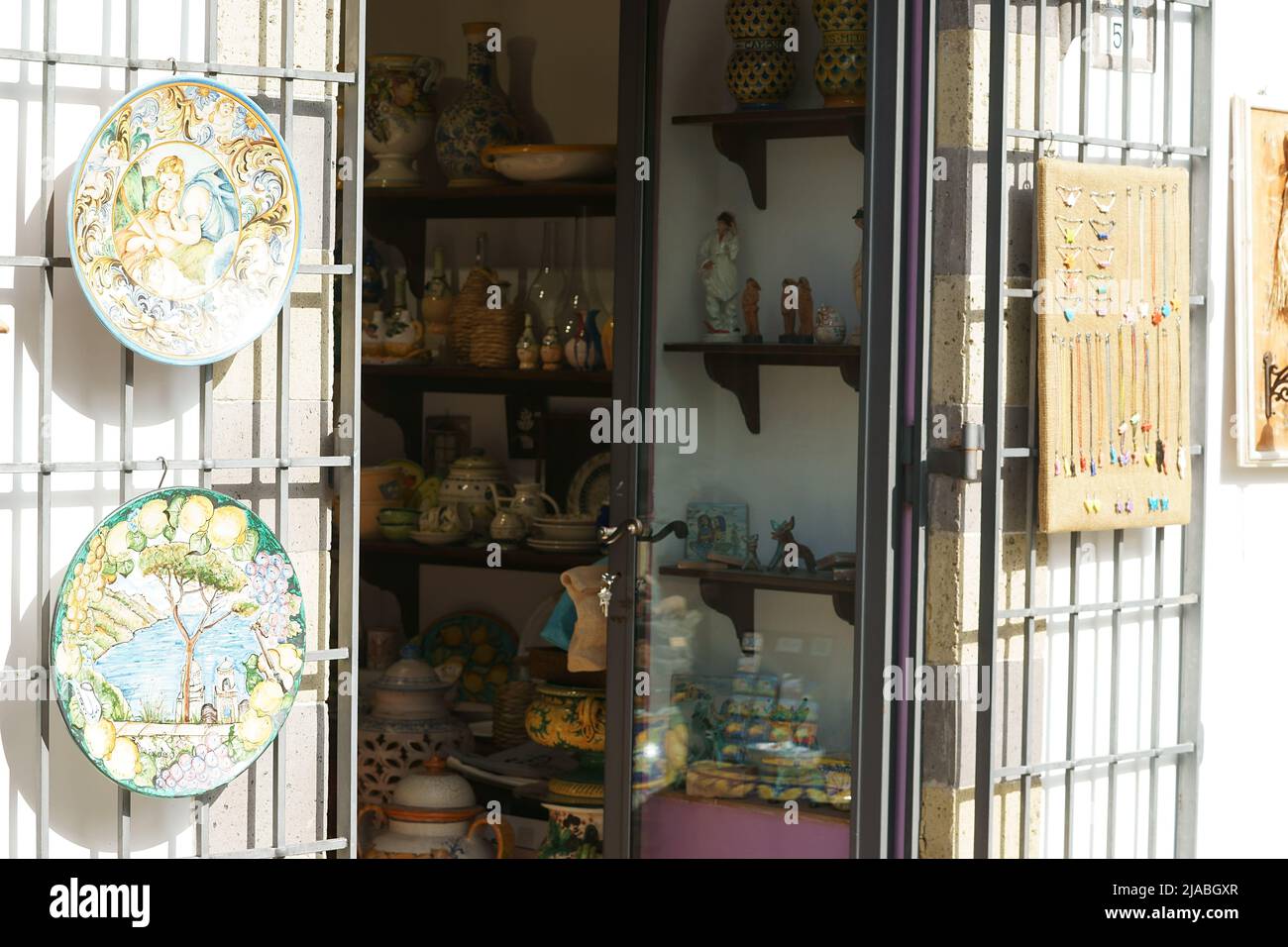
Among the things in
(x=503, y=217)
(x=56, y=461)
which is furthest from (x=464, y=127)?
(x=56, y=461)

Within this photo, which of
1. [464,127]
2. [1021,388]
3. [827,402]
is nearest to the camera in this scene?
[1021,388]

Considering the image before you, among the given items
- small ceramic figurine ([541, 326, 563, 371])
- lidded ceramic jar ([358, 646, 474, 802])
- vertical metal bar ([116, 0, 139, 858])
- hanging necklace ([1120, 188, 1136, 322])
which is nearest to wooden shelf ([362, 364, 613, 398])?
small ceramic figurine ([541, 326, 563, 371])

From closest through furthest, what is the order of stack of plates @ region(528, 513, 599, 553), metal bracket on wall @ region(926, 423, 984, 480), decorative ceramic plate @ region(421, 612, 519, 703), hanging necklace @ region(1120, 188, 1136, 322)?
1. metal bracket on wall @ region(926, 423, 984, 480)
2. hanging necklace @ region(1120, 188, 1136, 322)
3. stack of plates @ region(528, 513, 599, 553)
4. decorative ceramic plate @ region(421, 612, 519, 703)

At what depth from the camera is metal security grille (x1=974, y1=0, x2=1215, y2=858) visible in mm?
2732

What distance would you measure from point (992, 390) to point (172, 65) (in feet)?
4.56

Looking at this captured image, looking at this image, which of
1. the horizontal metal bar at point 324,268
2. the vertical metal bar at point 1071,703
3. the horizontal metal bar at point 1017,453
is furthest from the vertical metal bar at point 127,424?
the vertical metal bar at point 1071,703

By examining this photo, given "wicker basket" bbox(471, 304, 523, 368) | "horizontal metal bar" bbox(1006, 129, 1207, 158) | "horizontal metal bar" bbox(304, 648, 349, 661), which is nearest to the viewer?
"horizontal metal bar" bbox(304, 648, 349, 661)

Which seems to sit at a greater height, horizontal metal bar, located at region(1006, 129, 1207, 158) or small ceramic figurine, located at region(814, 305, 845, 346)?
horizontal metal bar, located at region(1006, 129, 1207, 158)

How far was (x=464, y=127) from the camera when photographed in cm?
438

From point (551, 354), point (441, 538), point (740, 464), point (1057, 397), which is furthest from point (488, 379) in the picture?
point (1057, 397)

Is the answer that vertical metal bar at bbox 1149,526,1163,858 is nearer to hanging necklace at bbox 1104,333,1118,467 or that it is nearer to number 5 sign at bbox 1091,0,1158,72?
hanging necklace at bbox 1104,333,1118,467
